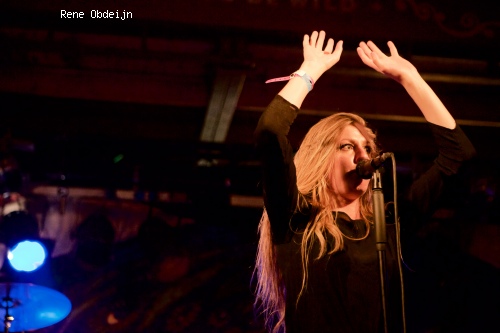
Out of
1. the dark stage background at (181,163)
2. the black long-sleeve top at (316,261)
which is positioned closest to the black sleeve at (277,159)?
the black long-sleeve top at (316,261)

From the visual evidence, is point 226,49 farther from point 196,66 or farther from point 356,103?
point 356,103

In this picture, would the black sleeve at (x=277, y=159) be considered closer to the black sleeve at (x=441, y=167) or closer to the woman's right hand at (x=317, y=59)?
the woman's right hand at (x=317, y=59)

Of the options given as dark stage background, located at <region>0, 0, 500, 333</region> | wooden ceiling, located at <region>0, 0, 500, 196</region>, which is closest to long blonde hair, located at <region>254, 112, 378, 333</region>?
wooden ceiling, located at <region>0, 0, 500, 196</region>

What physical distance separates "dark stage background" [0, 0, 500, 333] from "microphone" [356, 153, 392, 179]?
2.40 m

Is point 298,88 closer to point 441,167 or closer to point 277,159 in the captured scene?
point 277,159

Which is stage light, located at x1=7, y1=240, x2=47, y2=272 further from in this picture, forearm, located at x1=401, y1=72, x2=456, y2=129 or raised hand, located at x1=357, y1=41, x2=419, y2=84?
forearm, located at x1=401, y1=72, x2=456, y2=129

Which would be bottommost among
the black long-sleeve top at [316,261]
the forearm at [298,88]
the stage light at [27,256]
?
the black long-sleeve top at [316,261]

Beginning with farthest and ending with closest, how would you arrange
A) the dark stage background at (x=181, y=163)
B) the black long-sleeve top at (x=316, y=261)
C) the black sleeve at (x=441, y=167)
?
the dark stage background at (x=181, y=163)
the black sleeve at (x=441, y=167)
the black long-sleeve top at (x=316, y=261)

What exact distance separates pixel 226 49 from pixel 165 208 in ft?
6.25

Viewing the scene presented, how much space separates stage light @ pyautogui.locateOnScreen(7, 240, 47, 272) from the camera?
5.05 m

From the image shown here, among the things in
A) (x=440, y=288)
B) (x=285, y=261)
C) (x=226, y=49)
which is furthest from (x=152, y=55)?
(x=440, y=288)

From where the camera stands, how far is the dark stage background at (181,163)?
470 centimetres

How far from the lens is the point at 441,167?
217cm

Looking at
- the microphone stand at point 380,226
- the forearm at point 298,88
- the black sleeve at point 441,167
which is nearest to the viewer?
the microphone stand at point 380,226
